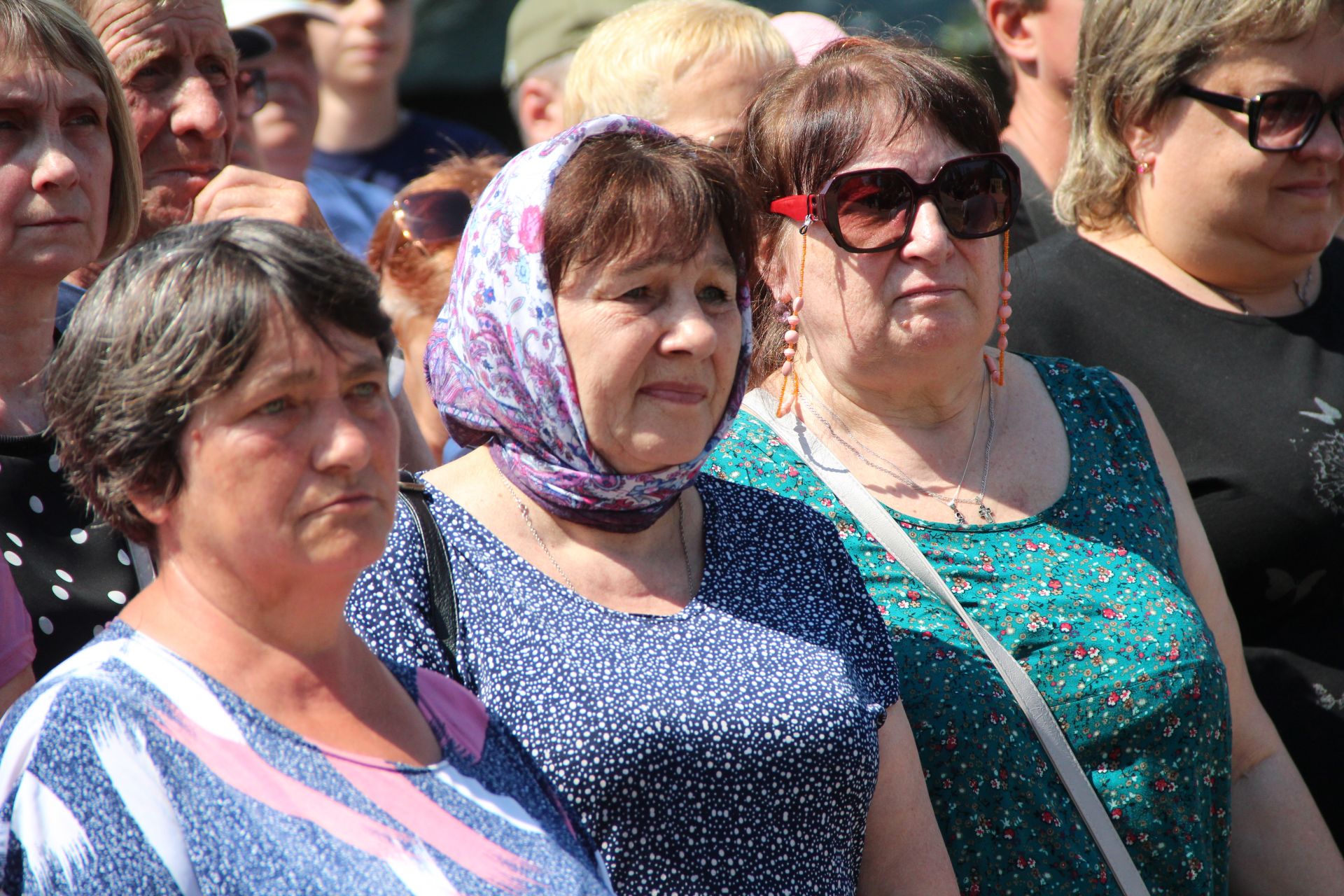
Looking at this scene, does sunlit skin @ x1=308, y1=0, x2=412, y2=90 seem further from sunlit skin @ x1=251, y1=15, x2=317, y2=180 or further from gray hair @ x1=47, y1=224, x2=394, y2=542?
gray hair @ x1=47, y1=224, x2=394, y2=542

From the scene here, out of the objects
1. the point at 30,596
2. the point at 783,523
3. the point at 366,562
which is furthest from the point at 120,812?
the point at 783,523

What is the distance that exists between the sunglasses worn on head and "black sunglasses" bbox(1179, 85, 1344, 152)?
2.78 ft

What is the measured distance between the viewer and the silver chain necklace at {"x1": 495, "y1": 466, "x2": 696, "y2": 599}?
2.22 meters

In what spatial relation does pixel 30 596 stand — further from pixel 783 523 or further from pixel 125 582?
pixel 783 523

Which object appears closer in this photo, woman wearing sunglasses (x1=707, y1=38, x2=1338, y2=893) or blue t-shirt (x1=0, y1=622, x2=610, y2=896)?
blue t-shirt (x1=0, y1=622, x2=610, y2=896)

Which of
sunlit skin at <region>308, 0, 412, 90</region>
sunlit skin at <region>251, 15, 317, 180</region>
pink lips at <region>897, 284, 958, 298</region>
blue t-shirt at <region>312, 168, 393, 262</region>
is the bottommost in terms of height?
blue t-shirt at <region>312, 168, 393, 262</region>

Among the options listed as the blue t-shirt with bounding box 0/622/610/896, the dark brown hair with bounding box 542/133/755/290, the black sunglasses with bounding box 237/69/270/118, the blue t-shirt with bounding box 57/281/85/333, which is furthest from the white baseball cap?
the blue t-shirt with bounding box 0/622/610/896

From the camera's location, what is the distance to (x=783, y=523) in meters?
2.45

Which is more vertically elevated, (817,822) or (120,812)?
(120,812)

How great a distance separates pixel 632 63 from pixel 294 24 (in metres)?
1.43

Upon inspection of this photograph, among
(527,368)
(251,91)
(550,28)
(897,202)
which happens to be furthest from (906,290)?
(550,28)

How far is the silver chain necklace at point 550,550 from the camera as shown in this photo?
2.22 metres

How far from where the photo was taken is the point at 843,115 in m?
2.71

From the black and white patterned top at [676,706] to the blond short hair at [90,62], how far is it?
2.89ft
